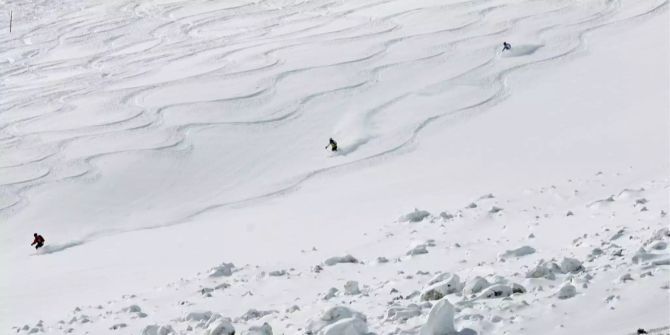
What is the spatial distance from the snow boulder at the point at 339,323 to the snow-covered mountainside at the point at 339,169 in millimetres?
21

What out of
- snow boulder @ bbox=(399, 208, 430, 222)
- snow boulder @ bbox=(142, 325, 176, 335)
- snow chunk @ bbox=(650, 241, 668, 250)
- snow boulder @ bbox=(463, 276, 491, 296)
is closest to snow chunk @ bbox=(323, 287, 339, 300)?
snow boulder @ bbox=(142, 325, 176, 335)

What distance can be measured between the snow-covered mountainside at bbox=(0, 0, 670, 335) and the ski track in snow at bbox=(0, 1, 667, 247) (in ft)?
0.32

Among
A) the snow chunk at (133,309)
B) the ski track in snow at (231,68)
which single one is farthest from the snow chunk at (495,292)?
the ski track in snow at (231,68)

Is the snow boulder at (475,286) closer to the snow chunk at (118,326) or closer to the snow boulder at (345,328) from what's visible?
the snow boulder at (345,328)

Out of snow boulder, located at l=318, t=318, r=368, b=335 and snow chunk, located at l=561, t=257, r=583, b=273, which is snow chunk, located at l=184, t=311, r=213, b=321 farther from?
snow chunk, located at l=561, t=257, r=583, b=273

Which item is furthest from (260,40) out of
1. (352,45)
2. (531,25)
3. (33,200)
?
(33,200)

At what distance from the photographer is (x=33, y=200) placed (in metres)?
17.6

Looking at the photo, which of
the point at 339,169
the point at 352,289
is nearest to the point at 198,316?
the point at 352,289

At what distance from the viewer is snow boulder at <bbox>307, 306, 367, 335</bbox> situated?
593cm

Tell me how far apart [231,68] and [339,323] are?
2010 cm

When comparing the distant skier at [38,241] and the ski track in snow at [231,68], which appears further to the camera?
the ski track in snow at [231,68]

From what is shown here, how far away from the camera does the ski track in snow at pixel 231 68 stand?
19.9 m

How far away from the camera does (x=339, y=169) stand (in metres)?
18.1

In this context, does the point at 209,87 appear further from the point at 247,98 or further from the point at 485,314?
the point at 485,314
